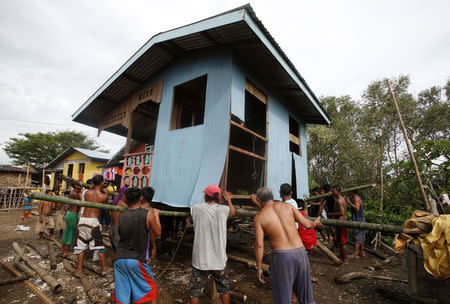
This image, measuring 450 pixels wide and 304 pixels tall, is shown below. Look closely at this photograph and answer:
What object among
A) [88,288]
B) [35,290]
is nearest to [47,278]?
[35,290]

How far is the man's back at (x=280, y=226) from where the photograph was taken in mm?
2887

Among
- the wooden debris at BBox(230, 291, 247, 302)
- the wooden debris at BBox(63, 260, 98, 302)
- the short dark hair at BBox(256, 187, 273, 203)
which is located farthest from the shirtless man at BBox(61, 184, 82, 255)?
the short dark hair at BBox(256, 187, 273, 203)

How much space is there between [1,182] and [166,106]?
22.6 m

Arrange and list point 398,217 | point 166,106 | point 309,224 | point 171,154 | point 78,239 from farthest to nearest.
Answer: point 398,217, point 166,106, point 171,154, point 78,239, point 309,224

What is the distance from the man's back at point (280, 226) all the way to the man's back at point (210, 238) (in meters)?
0.66

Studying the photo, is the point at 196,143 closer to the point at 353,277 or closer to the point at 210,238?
the point at 210,238

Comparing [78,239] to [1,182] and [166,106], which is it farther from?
[1,182]

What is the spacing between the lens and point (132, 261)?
9.64 feet

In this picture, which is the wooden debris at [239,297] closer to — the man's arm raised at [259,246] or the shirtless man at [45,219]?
the man's arm raised at [259,246]

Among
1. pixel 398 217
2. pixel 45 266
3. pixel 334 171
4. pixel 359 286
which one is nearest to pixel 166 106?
pixel 45 266

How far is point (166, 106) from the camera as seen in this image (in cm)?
642

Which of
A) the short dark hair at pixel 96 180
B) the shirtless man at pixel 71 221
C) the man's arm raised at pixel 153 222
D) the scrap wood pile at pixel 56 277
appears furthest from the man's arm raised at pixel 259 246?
the shirtless man at pixel 71 221

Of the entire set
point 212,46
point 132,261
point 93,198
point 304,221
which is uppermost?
point 212,46

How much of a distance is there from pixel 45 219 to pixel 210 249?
8.04m
